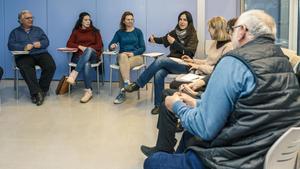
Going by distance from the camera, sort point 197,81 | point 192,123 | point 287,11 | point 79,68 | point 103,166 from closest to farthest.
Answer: point 192,123 < point 103,166 < point 197,81 < point 287,11 < point 79,68

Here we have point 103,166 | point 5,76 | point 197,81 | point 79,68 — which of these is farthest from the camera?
point 5,76

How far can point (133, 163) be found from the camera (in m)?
3.21

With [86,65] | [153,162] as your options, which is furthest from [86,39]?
[153,162]

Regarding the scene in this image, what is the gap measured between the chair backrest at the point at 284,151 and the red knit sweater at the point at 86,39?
455 cm

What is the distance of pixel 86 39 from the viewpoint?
20.0 ft

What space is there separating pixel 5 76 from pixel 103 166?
444 centimetres

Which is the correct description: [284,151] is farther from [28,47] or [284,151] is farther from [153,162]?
[28,47]

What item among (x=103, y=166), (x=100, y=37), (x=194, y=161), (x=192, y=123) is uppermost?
(x=100, y=37)

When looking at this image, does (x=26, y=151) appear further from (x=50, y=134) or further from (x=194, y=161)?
(x=194, y=161)

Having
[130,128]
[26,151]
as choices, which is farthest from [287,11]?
[26,151]

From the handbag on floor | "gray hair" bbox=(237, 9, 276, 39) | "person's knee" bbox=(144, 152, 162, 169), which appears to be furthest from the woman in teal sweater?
"gray hair" bbox=(237, 9, 276, 39)

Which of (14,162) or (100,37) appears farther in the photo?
(100,37)

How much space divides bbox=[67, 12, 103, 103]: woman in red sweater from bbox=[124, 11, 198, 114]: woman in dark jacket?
89 cm

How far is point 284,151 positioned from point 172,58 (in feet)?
10.9
